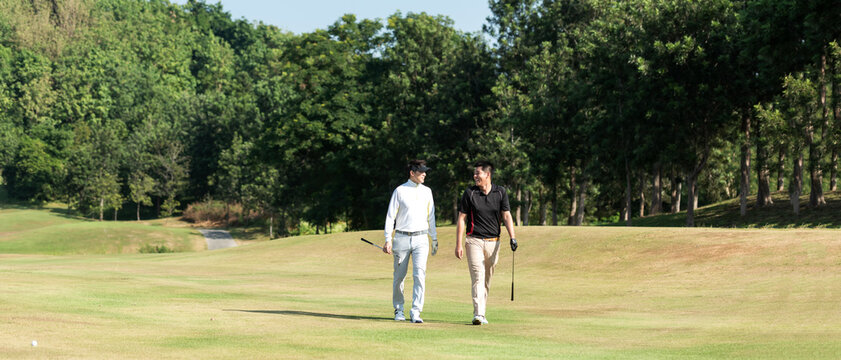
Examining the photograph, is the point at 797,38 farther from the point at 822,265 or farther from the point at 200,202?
the point at 200,202

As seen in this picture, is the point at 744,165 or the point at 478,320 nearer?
the point at 478,320

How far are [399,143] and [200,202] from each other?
66097 mm

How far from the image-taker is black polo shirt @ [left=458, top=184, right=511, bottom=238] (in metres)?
12.4

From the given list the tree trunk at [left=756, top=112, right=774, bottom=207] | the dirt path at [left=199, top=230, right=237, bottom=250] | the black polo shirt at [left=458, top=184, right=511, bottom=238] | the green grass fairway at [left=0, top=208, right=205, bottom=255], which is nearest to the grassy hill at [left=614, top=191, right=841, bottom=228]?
the tree trunk at [left=756, top=112, right=774, bottom=207]

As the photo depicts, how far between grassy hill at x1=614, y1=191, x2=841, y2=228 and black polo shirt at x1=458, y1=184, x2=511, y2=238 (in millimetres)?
31481

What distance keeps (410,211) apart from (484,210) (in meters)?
1.17

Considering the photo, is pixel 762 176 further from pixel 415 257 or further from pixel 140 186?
pixel 140 186

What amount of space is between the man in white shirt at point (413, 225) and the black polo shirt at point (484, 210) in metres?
0.57

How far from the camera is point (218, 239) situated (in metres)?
89.8

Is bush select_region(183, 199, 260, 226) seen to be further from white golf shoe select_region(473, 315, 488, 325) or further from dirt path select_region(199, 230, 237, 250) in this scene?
white golf shoe select_region(473, 315, 488, 325)

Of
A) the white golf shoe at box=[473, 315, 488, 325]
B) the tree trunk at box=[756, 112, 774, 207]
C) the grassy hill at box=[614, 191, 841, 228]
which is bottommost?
the white golf shoe at box=[473, 315, 488, 325]

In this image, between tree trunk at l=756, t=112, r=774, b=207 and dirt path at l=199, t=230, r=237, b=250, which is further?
dirt path at l=199, t=230, r=237, b=250

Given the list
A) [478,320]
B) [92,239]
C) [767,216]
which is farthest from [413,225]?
A: [92,239]

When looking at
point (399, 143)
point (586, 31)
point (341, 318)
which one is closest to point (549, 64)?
point (586, 31)
